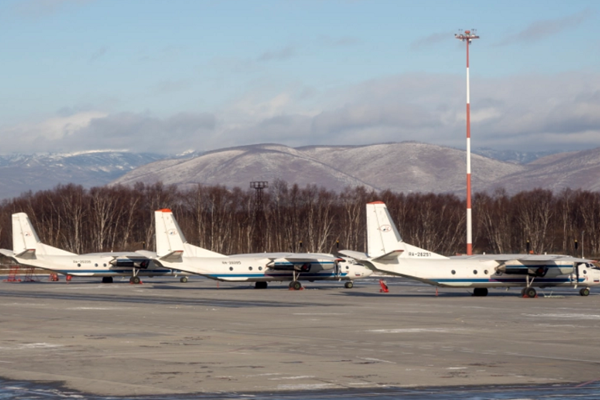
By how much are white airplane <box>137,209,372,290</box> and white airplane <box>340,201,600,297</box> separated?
928cm

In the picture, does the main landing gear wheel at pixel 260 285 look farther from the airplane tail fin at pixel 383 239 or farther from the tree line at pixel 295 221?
the tree line at pixel 295 221

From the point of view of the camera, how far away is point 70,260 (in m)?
71.2

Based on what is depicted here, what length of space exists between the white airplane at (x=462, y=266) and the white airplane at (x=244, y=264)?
9281 millimetres

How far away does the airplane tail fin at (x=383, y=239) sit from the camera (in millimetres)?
49062

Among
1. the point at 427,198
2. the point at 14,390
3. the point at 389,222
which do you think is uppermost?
the point at 427,198

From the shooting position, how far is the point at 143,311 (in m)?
37.7

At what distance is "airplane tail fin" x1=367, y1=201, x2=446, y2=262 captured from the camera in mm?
49062

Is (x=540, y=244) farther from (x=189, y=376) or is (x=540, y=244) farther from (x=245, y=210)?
(x=189, y=376)

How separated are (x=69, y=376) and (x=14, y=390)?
1860mm

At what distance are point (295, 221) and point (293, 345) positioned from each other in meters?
100

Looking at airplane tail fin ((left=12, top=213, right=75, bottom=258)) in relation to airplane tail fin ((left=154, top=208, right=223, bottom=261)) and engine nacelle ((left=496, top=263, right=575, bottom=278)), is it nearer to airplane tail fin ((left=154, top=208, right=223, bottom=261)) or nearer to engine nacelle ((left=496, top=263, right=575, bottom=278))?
airplane tail fin ((left=154, top=208, right=223, bottom=261))

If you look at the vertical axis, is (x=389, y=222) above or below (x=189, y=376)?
above

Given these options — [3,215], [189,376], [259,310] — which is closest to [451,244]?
[3,215]

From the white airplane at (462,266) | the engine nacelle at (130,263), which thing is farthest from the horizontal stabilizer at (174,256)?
the white airplane at (462,266)
